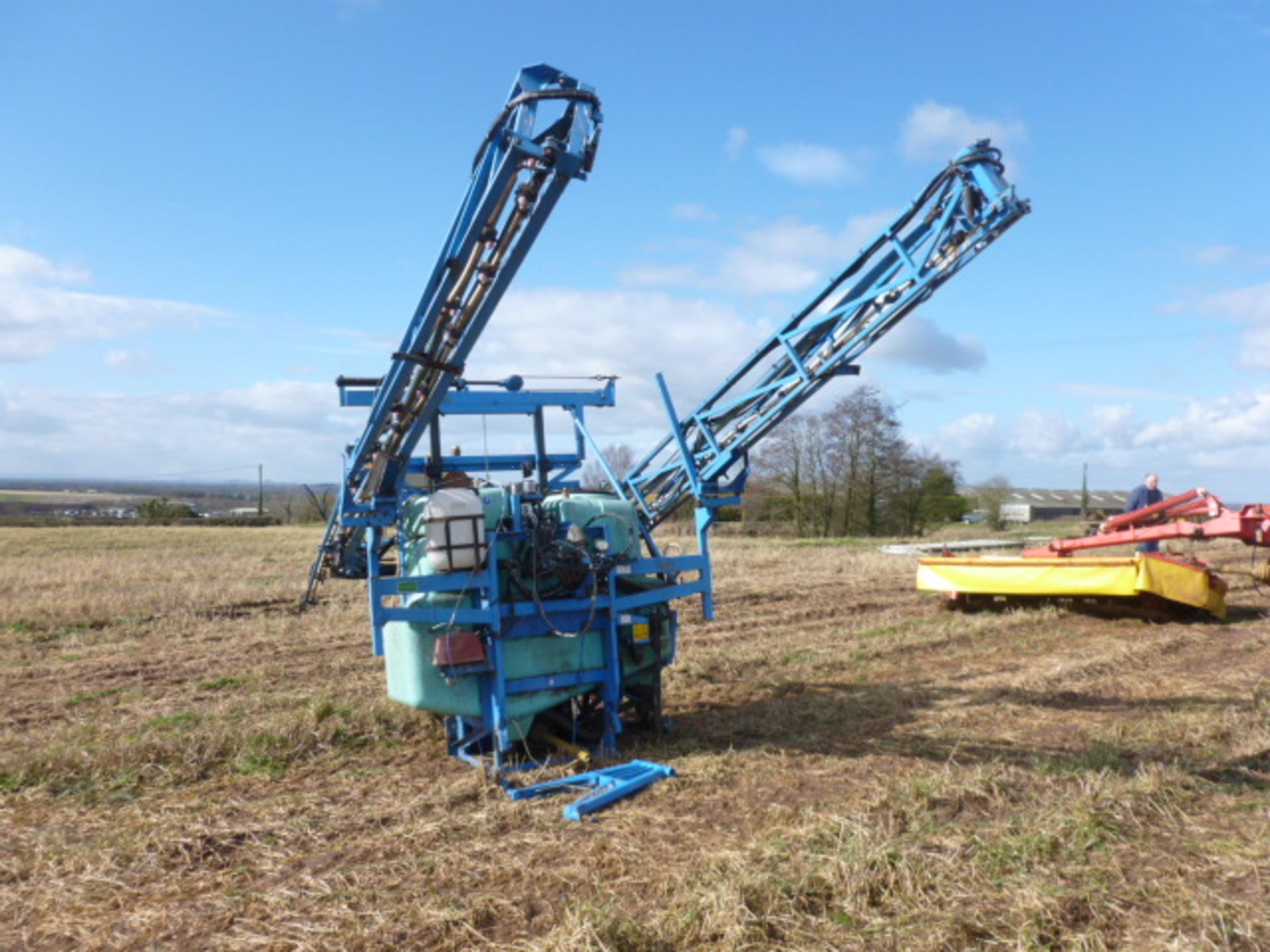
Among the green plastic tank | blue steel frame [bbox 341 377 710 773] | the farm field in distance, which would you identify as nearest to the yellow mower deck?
the farm field in distance

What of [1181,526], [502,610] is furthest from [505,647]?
[1181,526]

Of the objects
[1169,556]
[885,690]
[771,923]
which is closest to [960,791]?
[771,923]

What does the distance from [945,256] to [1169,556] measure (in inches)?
251

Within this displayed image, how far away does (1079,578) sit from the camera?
11703 millimetres

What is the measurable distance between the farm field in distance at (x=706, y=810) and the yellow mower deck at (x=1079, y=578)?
2.25ft

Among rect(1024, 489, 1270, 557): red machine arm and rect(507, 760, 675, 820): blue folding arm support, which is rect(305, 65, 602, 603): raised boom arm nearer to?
rect(507, 760, 675, 820): blue folding arm support

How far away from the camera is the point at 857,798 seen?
5145 millimetres

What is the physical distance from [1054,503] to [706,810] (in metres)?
88.1

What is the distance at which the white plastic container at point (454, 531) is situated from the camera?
5965mm

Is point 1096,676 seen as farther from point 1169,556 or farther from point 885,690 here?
point 1169,556

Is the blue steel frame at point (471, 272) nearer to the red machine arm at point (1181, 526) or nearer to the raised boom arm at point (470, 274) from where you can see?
the raised boom arm at point (470, 274)

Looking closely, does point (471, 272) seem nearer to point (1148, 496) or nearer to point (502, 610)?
point (502, 610)

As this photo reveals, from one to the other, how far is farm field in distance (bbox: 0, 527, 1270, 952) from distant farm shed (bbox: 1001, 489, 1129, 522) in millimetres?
60418

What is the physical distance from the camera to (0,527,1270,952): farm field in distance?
376cm
